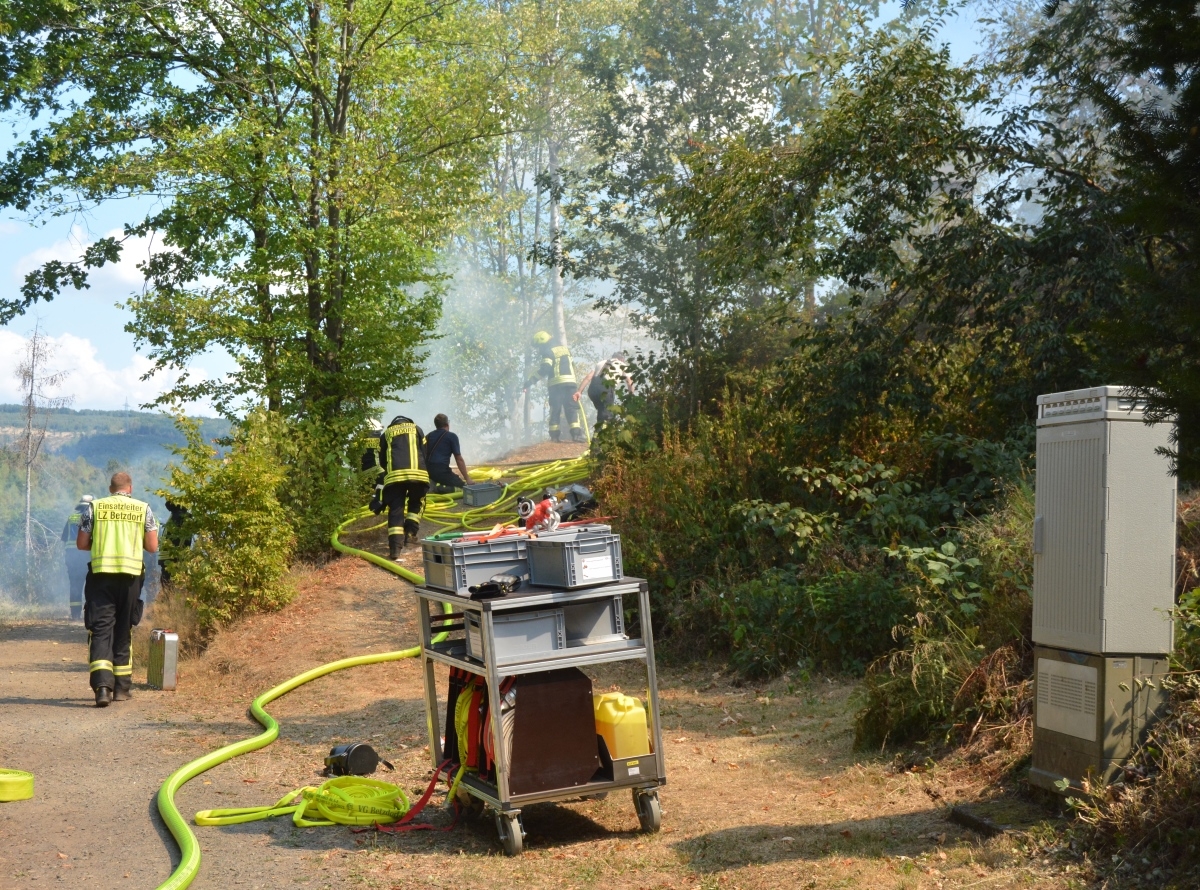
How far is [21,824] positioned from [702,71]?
16.7 m

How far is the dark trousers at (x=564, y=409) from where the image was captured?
91.0 feet

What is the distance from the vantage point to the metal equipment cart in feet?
18.3

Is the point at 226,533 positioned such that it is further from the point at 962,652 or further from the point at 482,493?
the point at 962,652

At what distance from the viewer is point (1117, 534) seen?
16.9 feet

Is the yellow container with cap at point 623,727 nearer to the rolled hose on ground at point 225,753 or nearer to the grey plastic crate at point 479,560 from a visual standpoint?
the grey plastic crate at point 479,560

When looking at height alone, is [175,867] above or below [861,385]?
below

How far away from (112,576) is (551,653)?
6.08 metres

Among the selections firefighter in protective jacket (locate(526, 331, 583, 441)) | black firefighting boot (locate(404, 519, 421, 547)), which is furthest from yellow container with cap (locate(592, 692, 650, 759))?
firefighter in protective jacket (locate(526, 331, 583, 441))

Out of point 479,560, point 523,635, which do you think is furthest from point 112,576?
point 523,635

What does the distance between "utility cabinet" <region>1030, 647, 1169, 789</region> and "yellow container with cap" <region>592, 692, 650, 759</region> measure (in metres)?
1.94

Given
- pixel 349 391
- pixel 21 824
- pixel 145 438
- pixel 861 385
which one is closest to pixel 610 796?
pixel 21 824

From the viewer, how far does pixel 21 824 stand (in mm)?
6242

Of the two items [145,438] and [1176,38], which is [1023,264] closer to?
[1176,38]

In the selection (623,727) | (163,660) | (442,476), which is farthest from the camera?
(442,476)
